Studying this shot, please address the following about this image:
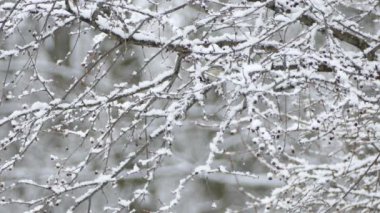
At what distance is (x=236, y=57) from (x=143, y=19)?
0.58m

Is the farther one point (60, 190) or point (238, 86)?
point (60, 190)

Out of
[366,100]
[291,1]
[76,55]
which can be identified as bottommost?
[366,100]

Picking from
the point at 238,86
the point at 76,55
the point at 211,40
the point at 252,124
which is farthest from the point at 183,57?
the point at 76,55

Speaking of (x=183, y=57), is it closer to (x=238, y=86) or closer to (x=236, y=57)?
(x=236, y=57)

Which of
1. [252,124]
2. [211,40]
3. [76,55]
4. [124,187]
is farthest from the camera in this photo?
[76,55]

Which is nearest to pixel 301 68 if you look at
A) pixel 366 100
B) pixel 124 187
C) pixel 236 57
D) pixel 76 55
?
pixel 236 57

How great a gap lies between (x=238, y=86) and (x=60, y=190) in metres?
1.49

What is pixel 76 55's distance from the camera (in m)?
15.2

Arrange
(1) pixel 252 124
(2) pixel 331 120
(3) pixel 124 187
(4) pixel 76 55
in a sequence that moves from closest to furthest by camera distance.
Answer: (1) pixel 252 124 < (2) pixel 331 120 < (3) pixel 124 187 < (4) pixel 76 55

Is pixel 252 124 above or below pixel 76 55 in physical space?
below

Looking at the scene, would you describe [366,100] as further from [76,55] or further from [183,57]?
[76,55]

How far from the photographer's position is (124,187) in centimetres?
1400

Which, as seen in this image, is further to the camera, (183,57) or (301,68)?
(183,57)

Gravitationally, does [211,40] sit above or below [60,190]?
above
